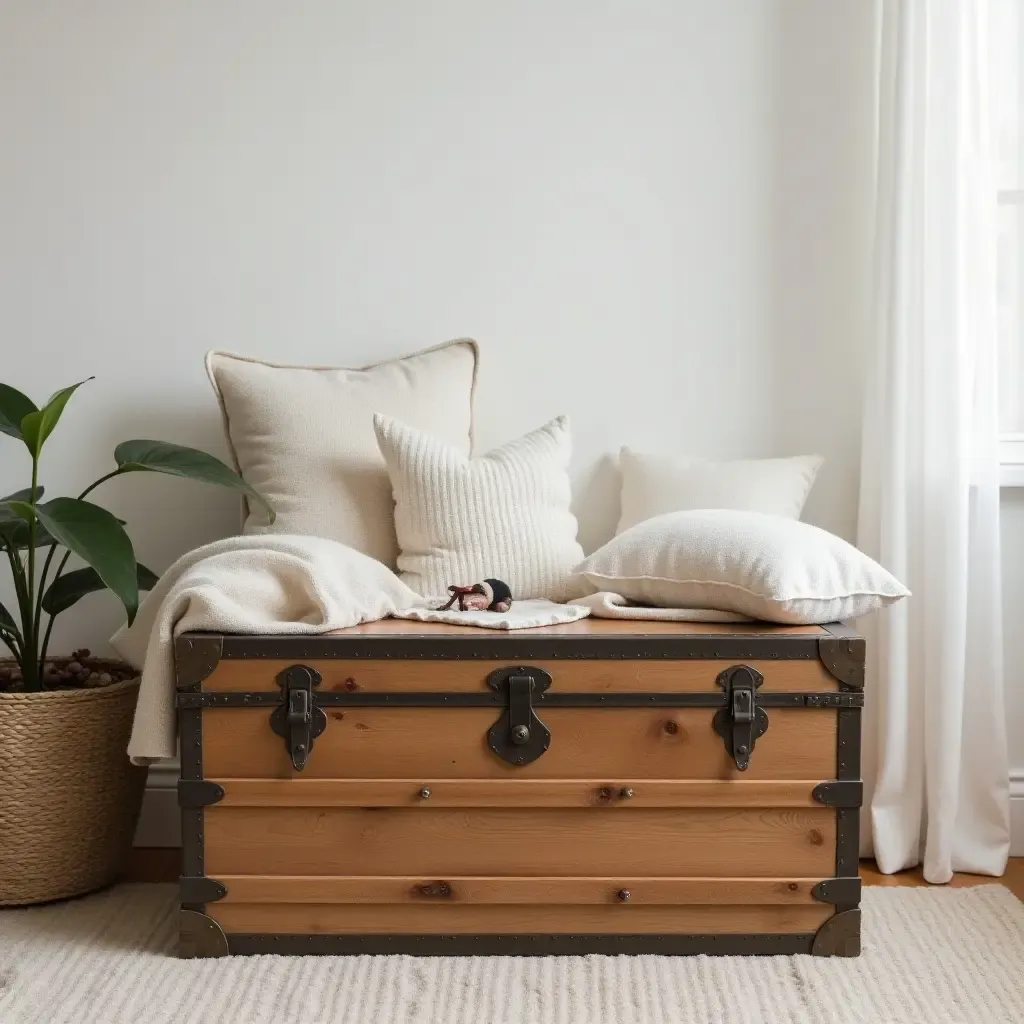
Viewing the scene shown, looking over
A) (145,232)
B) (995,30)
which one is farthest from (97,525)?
(995,30)

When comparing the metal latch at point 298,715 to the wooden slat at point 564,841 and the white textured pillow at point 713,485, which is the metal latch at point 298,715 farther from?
the white textured pillow at point 713,485

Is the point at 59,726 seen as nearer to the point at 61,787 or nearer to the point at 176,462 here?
the point at 61,787

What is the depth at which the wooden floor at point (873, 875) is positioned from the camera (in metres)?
2.15

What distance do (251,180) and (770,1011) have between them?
179 cm

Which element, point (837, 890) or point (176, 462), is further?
point (176, 462)

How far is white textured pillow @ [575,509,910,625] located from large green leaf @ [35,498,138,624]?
0.76 metres

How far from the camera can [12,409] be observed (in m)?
1.96

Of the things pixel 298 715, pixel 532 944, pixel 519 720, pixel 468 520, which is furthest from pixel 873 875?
pixel 298 715

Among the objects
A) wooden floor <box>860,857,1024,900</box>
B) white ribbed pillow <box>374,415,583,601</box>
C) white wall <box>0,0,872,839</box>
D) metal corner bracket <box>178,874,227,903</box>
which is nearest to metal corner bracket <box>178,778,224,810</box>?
metal corner bracket <box>178,874,227,903</box>

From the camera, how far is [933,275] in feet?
7.16

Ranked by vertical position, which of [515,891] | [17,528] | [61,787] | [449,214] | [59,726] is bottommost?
[515,891]

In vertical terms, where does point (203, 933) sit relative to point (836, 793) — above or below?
below

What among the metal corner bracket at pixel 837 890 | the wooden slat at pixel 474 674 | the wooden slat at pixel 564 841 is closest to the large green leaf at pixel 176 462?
the wooden slat at pixel 474 674

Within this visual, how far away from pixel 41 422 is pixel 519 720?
903 mm
